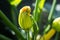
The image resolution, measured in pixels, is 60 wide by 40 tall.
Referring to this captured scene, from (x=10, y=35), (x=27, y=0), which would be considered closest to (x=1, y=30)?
(x=10, y=35)

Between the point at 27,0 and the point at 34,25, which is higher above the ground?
the point at 27,0

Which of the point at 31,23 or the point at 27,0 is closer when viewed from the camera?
the point at 31,23

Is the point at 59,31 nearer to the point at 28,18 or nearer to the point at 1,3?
the point at 28,18

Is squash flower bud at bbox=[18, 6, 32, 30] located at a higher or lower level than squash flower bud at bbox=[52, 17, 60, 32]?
lower

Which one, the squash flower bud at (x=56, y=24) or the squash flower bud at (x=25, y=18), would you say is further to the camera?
the squash flower bud at (x=56, y=24)

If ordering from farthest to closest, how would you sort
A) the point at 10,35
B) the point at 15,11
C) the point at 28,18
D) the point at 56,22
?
the point at 10,35
the point at 15,11
the point at 56,22
the point at 28,18

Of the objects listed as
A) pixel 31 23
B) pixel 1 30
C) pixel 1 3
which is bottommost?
pixel 31 23

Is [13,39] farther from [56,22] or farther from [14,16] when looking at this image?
[56,22]

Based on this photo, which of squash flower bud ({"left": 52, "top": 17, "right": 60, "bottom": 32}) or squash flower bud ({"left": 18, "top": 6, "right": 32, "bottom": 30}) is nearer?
squash flower bud ({"left": 18, "top": 6, "right": 32, "bottom": 30})

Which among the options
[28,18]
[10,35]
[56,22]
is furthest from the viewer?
[10,35]

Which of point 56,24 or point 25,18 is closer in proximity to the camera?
point 25,18

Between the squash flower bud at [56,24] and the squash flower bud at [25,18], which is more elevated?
the squash flower bud at [56,24]
